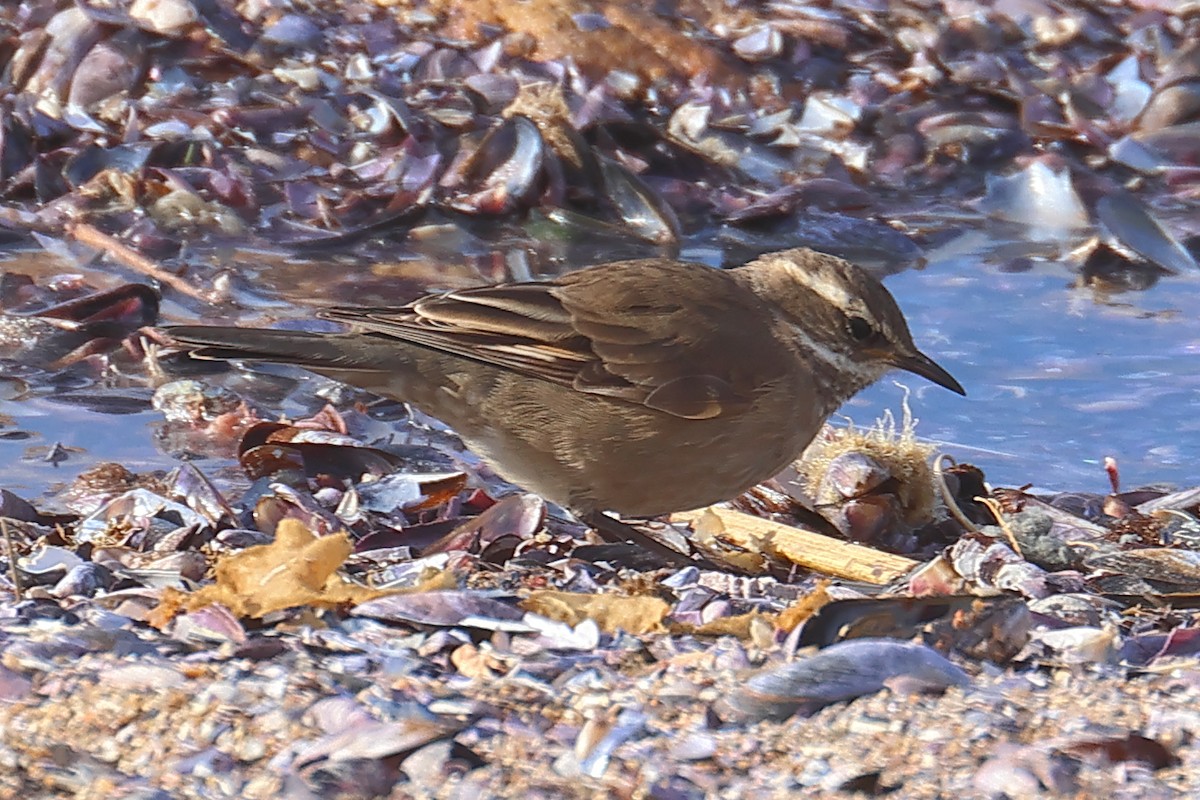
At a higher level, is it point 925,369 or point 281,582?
point 925,369

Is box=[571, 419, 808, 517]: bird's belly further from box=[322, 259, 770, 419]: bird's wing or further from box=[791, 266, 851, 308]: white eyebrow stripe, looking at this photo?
box=[791, 266, 851, 308]: white eyebrow stripe

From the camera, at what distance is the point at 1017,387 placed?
24.5 ft

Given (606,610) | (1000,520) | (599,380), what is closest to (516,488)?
(599,380)

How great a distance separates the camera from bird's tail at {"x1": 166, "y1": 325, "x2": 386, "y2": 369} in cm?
531

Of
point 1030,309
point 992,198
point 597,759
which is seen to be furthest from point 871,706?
point 992,198

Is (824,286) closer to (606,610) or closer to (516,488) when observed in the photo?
(516,488)

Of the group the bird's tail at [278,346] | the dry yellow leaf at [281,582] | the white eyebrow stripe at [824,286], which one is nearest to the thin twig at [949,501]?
the white eyebrow stripe at [824,286]

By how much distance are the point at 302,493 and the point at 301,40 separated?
5814 millimetres

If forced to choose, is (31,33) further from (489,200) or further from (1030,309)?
(1030,309)

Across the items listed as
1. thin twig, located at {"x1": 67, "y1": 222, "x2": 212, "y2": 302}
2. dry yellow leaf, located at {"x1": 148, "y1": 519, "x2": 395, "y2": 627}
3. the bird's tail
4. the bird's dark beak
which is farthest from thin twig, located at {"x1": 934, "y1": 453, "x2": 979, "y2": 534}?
thin twig, located at {"x1": 67, "y1": 222, "x2": 212, "y2": 302}

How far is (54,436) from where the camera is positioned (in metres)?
6.52

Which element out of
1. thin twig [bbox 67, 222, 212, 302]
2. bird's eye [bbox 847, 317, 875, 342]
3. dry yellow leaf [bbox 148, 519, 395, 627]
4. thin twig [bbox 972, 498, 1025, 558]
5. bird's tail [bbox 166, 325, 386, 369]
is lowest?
thin twig [bbox 67, 222, 212, 302]

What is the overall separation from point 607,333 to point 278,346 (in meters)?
1.06

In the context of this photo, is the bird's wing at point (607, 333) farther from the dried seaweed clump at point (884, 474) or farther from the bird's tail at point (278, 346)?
the dried seaweed clump at point (884, 474)
